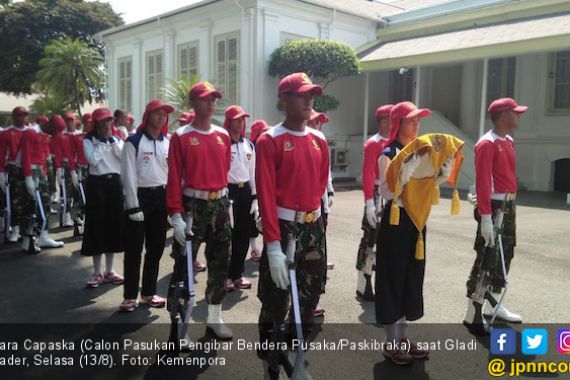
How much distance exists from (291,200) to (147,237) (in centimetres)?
233

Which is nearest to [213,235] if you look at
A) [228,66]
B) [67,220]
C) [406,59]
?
[67,220]

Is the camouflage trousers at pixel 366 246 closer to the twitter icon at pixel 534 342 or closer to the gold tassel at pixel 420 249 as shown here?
the gold tassel at pixel 420 249

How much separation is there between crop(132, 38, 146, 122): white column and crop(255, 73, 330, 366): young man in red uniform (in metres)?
21.4

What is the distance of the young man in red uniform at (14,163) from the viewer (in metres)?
7.73

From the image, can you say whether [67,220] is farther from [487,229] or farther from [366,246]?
[487,229]

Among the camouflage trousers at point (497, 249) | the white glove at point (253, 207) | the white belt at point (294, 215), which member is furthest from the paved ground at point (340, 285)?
the white belt at point (294, 215)

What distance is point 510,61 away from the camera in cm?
1684

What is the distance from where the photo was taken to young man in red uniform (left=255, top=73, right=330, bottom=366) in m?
3.28

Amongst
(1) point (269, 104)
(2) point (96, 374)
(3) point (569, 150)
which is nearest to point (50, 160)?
(2) point (96, 374)

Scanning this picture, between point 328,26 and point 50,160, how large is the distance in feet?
39.7

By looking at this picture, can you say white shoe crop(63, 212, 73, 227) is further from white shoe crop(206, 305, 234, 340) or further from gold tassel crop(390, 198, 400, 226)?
gold tassel crop(390, 198, 400, 226)

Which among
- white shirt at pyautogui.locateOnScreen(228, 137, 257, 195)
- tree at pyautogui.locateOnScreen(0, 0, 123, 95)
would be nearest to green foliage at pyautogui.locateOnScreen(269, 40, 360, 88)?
white shirt at pyautogui.locateOnScreen(228, 137, 257, 195)

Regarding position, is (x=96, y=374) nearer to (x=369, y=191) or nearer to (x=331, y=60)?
(x=369, y=191)

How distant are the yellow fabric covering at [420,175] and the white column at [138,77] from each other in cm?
2143
